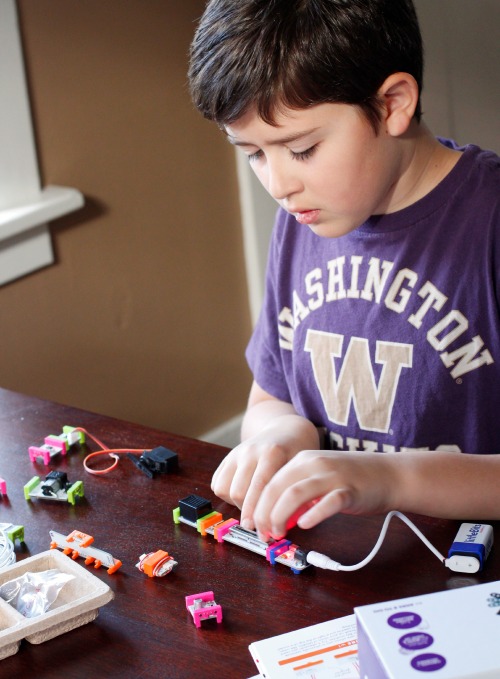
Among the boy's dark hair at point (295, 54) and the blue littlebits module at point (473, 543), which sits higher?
the boy's dark hair at point (295, 54)

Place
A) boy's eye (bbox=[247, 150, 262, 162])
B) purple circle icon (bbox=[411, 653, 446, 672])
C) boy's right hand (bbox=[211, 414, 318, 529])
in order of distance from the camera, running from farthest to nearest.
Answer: boy's eye (bbox=[247, 150, 262, 162])
boy's right hand (bbox=[211, 414, 318, 529])
purple circle icon (bbox=[411, 653, 446, 672])

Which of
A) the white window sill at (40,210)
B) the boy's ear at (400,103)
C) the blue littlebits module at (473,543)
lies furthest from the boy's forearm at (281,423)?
the white window sill at (40,210)

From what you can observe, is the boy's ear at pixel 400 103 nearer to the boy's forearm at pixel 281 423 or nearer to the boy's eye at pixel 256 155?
the boy's eye at pixel 256 155

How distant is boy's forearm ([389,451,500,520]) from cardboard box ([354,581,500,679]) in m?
0.21

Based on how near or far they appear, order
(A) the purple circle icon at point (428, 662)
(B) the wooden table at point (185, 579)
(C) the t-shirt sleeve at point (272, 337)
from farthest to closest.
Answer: (C) the t-shirt sleeve at point (272, 337) → (B) the wooden table at point (185, 579) → (A) the purple circle icon at point (428, 662)

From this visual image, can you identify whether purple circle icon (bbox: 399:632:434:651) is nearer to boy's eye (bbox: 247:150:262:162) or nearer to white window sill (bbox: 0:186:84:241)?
boy's eye (bbox: 247:150:262:162)

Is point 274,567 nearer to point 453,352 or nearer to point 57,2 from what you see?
point 453,352

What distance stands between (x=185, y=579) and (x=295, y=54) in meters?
0.51

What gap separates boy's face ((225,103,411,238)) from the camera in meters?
0.96

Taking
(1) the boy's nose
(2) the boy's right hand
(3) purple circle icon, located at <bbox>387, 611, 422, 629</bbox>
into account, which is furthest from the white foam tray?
(1) the boy's nose

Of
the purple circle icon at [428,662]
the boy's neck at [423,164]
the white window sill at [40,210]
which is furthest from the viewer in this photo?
the white window sill at [40,210]

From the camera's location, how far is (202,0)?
87.4 inches

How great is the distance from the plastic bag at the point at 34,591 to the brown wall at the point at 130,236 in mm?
1085

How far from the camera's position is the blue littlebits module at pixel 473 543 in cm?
83
